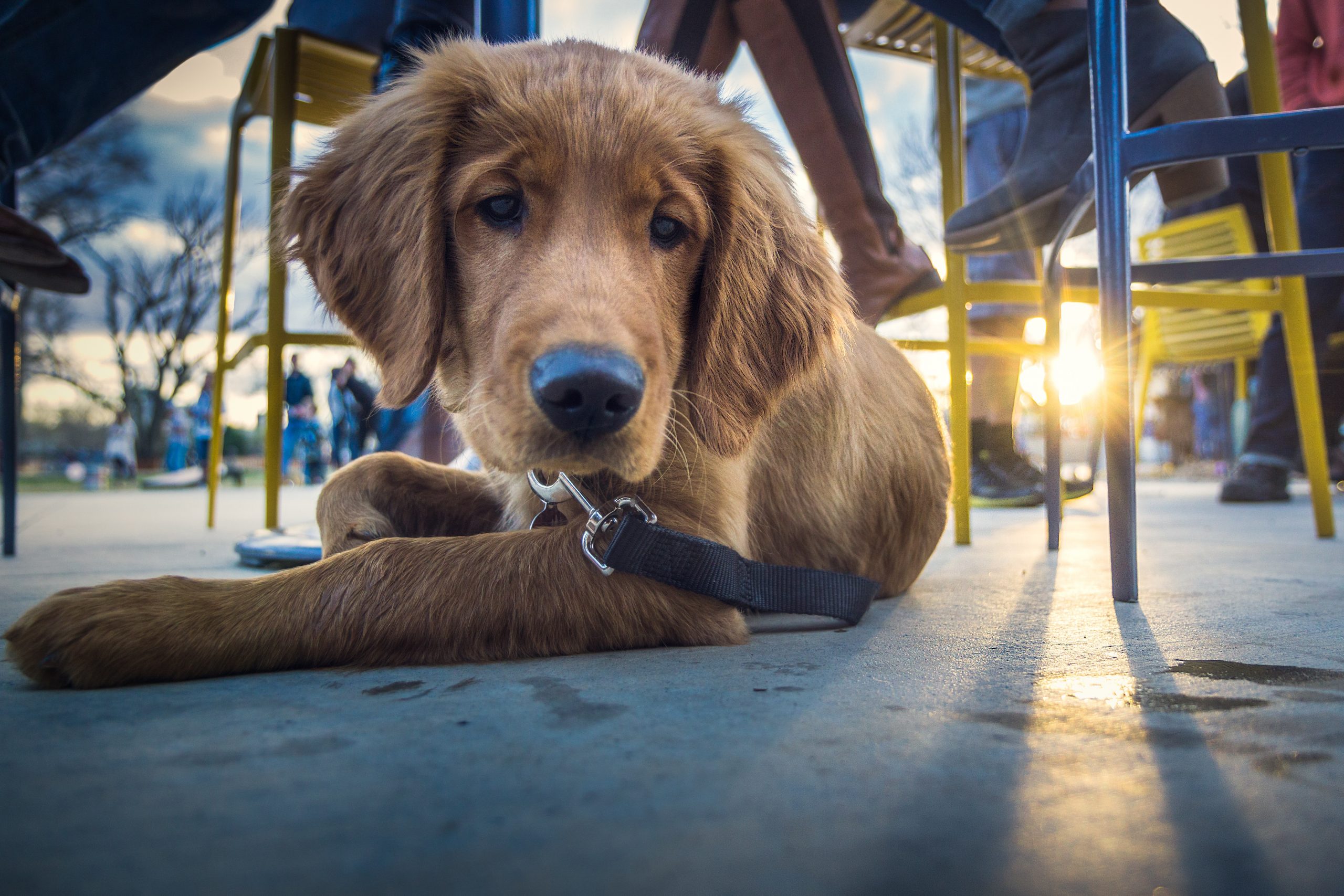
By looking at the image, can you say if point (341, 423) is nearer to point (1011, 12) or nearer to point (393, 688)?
point (1011, 12)

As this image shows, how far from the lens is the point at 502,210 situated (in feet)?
5.52

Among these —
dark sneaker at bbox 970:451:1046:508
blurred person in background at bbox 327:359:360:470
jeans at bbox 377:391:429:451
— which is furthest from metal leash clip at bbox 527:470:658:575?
blurred person in background at bbox 327:359:360:470

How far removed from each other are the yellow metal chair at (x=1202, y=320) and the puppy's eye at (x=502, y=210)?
743 centimetres

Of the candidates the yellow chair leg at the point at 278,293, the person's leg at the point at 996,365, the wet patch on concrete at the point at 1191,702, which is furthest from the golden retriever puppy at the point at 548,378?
the person's leg at the point at 996,365

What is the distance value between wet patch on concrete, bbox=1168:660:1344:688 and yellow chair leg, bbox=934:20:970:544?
2104 mm

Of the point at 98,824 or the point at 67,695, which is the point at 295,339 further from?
the point at 98,824

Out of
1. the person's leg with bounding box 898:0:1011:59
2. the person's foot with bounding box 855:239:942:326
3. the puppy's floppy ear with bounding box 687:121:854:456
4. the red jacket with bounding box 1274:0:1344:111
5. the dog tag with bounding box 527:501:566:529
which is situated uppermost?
A: the red jacket with bounding box 1274:0:1344:111

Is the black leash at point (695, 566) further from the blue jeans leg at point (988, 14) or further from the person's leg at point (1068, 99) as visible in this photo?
the blue jeans leg at point (988, 14)

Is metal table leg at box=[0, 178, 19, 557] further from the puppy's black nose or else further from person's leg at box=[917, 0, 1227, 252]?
person's leg at box=[917, 0, 1227, 252]

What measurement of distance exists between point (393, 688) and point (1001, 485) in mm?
5467

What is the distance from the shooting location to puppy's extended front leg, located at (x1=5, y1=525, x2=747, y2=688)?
122 cm

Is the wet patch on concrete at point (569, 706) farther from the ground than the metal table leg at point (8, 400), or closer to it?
closer to it

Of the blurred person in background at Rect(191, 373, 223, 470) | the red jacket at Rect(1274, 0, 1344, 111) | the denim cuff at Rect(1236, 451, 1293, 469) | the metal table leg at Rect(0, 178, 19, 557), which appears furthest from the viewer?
the blurred person in background at Rect(191, 373, 223, 470)

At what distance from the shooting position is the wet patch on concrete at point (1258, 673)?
1195 mm
